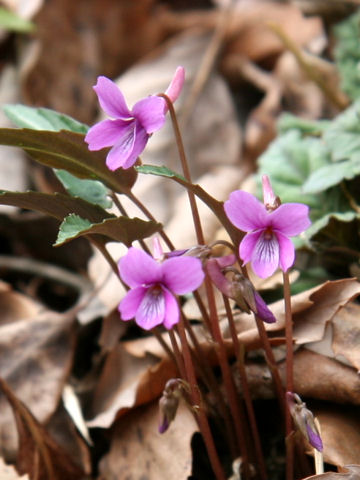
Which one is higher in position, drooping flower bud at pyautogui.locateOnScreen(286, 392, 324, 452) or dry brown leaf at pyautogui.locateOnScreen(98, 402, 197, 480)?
drooping flower bud at pyautogui.locateOnScreen(286, 392, 324, 452)

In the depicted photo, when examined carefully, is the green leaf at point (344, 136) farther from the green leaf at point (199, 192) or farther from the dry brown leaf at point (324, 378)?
the green leaf at point (199, 192)

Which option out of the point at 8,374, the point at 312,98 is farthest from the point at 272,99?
the point at 8,374

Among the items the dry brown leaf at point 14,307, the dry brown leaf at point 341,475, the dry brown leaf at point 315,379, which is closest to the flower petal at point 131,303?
the dry brown leaf at point 341,475

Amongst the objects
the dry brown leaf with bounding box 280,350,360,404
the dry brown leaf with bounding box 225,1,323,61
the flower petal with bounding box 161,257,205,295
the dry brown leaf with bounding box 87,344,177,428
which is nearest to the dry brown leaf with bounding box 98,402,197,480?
the dry brown leaf with bounding box 87,344,177,428

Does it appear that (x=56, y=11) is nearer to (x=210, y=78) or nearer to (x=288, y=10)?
(x=210, y=78)

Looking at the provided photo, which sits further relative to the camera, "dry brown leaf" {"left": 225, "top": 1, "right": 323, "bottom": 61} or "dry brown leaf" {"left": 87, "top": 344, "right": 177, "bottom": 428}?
"dry brown leaf" {"left": 225, "top": 1, "right": 323, "bottom": 61}

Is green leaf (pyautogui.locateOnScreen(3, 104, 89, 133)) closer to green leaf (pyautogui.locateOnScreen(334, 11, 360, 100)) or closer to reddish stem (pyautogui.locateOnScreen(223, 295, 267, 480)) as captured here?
reddish stem (pyautogui.locateOnScreen(223, 295, 267, 480))

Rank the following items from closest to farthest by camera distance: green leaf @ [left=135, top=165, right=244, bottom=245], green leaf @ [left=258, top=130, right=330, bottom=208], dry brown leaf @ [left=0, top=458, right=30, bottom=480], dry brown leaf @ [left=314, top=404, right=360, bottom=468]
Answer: green leaf @ [left=135, top=165, right=244, bottom=245] < dry brown leaf @ [left=314, top=404, right=360, bottom=468] < dry brown leaf @ [left=0, top=458, right=30, bottom=480] < green leaf @ [left=258, top=130, right=330, bottom=208]

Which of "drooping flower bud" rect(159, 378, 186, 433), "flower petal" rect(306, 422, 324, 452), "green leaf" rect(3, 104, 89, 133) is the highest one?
"green leaf" rect(3, 104, 89, 133)
